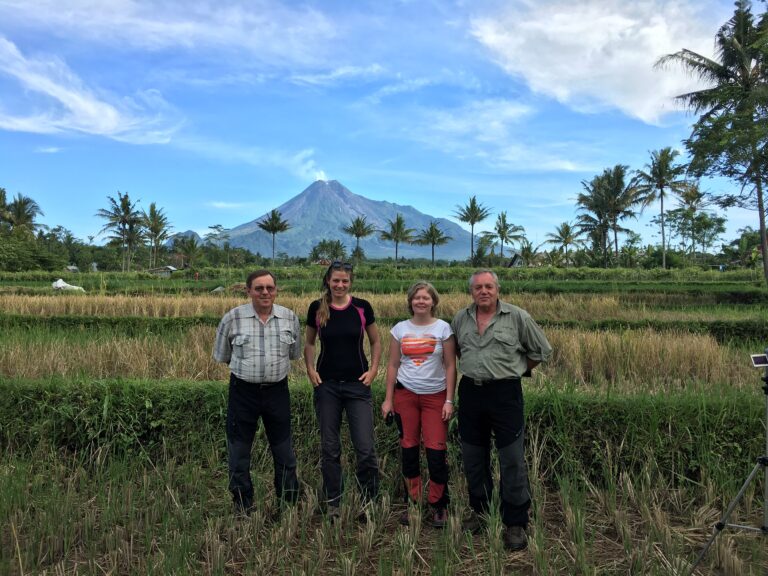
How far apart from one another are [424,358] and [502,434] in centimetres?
62

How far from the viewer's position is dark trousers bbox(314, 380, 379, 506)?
122 inches

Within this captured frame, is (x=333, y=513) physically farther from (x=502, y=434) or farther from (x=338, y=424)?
(x=502, y=434)

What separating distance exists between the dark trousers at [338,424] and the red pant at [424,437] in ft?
0.68

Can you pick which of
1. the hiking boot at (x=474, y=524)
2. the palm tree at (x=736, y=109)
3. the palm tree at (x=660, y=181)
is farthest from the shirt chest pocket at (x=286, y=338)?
the palm tree at (x=660, y=181)

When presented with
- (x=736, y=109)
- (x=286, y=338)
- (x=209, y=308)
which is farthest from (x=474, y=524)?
(x=736, y=109)

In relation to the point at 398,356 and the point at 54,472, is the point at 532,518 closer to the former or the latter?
the point at 398,356

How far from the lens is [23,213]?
46.1 metres

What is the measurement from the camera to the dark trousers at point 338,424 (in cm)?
311

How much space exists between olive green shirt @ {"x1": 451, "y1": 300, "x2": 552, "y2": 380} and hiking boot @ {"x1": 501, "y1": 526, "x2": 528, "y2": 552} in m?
0.88

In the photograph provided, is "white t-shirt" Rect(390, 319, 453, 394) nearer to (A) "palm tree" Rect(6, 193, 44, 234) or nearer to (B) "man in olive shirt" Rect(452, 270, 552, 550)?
(B) "man in olive shirt" Rect(452, 270, 552, 550)

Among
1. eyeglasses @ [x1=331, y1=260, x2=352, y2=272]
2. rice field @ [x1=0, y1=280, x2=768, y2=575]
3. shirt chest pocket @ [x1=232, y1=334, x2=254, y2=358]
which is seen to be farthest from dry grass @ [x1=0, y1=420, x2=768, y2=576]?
eyeglasses @ [x1=331, y1=260, x2=352, y2=272]

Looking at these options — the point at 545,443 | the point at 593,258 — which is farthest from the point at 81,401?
the point at 593,258

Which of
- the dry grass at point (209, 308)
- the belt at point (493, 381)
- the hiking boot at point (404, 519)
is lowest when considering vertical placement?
the hiking boot at point (404, 519)

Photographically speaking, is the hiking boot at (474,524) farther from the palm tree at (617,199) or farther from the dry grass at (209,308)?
the palm tree at (617,199)
